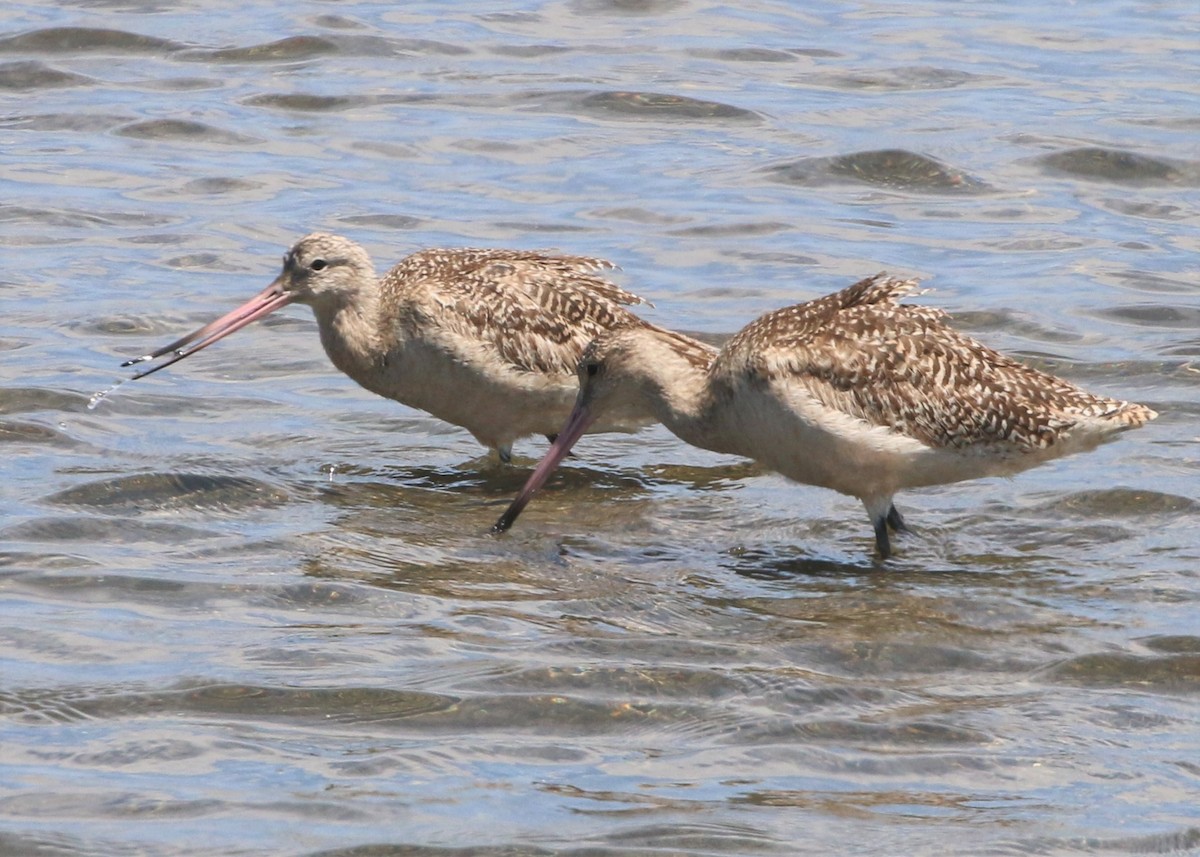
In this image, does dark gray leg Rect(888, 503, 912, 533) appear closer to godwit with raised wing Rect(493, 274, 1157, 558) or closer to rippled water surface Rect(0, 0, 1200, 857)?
godwit with raised wing Rect(493, 274, 1157, 558)

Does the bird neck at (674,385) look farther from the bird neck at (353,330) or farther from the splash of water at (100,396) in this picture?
the splash of water at (100,396)

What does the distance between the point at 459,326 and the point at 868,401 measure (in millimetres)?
2155

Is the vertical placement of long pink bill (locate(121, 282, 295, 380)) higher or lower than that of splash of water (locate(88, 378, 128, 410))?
higher

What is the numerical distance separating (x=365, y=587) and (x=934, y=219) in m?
6.90

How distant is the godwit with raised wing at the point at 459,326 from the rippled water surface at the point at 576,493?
374mm

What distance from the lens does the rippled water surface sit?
6.47 meters

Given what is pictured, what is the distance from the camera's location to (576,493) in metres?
10.2

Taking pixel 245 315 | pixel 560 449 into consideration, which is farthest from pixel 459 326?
pixel 245 315

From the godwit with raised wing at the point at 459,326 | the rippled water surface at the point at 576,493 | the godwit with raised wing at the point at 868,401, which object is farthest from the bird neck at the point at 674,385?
the godwit with raised wing at the point at 459,326

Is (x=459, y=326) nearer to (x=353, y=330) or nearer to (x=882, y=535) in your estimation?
(x=353, y=330)

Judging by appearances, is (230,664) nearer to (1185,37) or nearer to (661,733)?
(661,733)

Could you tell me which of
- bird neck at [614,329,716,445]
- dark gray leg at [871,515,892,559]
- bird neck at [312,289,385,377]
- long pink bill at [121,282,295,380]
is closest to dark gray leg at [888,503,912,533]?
dark gray leg at [871,515,892,559]

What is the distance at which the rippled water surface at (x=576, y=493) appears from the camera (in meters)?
6.47

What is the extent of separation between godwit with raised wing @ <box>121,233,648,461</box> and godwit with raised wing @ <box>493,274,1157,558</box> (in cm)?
89
